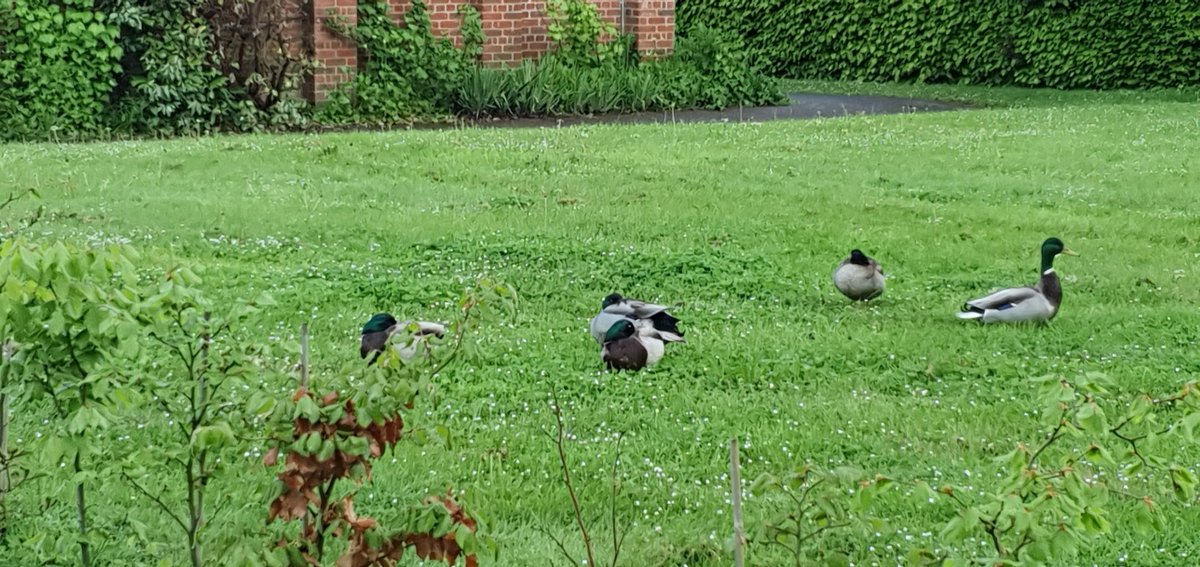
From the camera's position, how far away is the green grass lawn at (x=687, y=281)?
14.7 feet

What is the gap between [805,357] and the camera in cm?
616

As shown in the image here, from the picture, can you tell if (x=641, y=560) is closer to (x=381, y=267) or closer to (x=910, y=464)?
(x=910, y=464)

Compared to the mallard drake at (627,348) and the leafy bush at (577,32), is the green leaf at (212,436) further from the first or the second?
the leafy bush at (577,32)

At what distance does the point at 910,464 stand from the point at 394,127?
37.6 feet

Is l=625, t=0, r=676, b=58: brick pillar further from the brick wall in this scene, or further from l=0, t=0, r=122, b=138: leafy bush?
l=0, t=0, r=122, b=138: leafy bush

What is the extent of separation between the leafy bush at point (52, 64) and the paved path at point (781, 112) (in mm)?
3904

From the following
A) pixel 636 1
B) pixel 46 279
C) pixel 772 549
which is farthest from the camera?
pixel 636 1

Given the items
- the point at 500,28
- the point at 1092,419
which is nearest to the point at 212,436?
the point at 1092,419

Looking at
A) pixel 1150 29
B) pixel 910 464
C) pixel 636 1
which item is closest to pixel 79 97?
pixel 636 1

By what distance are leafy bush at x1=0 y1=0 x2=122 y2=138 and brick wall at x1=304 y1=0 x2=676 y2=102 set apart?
230 cm

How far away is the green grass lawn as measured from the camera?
14.7 feet

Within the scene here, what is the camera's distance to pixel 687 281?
7547mm

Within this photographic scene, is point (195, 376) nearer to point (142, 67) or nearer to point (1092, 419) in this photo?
point (1092, 419)

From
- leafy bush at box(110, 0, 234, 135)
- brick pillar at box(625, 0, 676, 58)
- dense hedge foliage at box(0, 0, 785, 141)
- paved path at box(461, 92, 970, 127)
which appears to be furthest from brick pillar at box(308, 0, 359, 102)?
brick pillar at box(625, 0, 676, 58)
